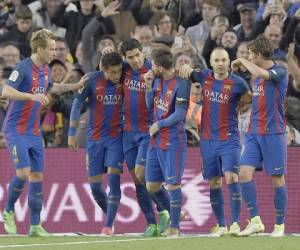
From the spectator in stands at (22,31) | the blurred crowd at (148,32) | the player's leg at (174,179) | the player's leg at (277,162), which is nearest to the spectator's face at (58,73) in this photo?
the blurred crowd at (148,32)

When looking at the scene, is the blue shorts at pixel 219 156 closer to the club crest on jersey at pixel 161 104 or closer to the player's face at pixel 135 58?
the club crest on jersey at pixel 161 104

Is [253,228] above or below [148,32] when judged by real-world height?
below

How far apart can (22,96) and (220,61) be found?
8.11ft

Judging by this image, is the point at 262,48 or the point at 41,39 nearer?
the point at 262,48

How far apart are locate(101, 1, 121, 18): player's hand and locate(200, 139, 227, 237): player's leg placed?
21.1ft

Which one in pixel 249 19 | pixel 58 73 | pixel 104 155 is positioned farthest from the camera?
pixel 249 19

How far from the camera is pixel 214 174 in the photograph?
16641mm

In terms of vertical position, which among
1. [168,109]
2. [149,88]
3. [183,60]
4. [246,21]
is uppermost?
[246,21]

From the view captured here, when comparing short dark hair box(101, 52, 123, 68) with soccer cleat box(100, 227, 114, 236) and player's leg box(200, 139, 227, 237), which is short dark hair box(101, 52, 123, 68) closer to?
player's leg box(200, 139, 227, 237)

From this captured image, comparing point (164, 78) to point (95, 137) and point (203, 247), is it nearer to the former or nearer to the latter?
point (95, 137)

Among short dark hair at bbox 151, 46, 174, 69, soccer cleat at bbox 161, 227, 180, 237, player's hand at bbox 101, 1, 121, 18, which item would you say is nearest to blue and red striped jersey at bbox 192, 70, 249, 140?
short dark hair at bbox 151, 46, 174, 69

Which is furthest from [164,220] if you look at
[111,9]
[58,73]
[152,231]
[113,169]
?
[111,9]

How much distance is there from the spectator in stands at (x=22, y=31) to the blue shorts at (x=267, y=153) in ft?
24.2

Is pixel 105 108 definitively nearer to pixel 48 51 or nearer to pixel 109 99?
pixel 109 99
